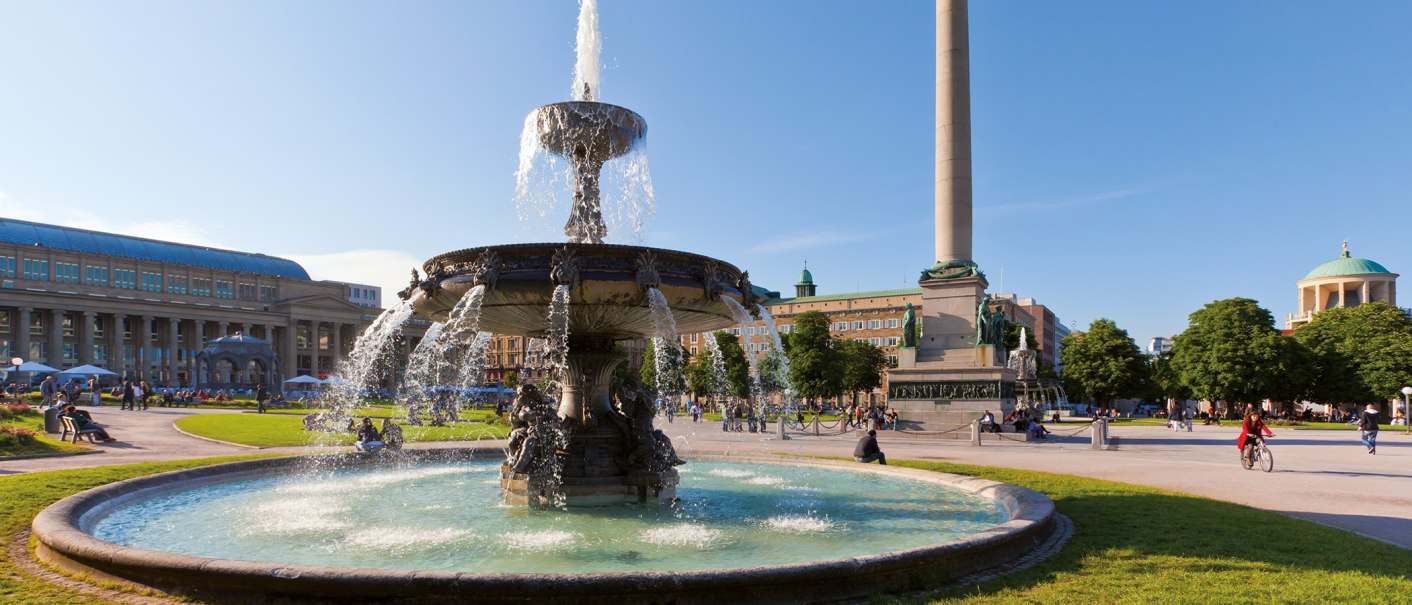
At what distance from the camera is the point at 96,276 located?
107688 millimetres

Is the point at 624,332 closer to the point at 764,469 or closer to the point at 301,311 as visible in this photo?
the point at 764,469

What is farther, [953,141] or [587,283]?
[953,141]

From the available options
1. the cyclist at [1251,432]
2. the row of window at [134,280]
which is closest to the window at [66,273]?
the row of window at [134,280]

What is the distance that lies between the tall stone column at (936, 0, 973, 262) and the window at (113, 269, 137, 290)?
111900 millimetres

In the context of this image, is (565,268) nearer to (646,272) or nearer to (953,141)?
(646,272)

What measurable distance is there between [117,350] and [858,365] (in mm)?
89228

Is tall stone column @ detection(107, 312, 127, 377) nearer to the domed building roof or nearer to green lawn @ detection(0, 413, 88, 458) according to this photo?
green lawn @ detection(0, 413, 88, 458)

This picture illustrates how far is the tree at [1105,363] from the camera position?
78375 mm

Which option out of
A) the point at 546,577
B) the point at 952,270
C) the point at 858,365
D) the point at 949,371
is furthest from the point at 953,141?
the point at 858,365

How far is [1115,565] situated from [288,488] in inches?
471

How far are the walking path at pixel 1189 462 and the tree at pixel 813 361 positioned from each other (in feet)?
154

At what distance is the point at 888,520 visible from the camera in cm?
1063

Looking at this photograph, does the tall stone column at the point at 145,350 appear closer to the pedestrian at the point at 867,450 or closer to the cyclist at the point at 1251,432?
the pedestrian at the point at 867,450

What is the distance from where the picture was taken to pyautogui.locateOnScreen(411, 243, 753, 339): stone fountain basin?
10.6m
